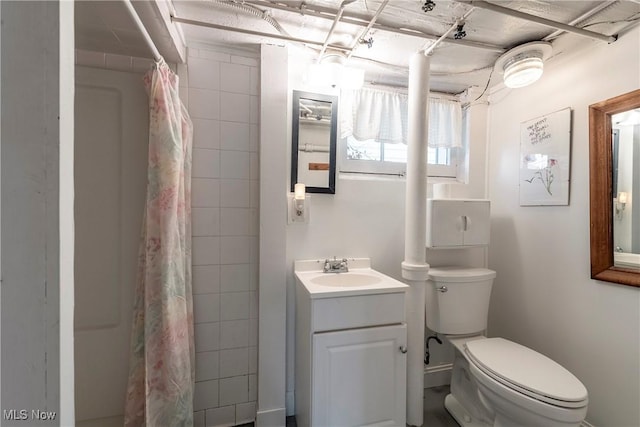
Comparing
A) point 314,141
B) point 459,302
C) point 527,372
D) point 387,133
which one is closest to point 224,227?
point 314,141

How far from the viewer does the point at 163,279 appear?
1.09 meters

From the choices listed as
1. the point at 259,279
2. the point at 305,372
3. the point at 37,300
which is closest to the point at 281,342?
the point at 305,372

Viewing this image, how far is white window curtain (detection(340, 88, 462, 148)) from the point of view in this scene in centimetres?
164

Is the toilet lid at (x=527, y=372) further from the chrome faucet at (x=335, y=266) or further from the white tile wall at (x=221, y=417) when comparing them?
the white tile wall at (x=221, y=417)

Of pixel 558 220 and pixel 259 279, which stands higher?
pixel 558 220

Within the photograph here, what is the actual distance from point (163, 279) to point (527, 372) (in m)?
1.62

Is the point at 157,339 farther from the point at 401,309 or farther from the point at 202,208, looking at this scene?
the point at 401,309

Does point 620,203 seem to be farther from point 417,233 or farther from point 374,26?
point 374,26

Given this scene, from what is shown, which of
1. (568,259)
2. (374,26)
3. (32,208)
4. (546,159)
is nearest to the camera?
(32,208)

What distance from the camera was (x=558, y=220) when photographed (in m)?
1.48

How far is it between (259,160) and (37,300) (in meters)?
1.08

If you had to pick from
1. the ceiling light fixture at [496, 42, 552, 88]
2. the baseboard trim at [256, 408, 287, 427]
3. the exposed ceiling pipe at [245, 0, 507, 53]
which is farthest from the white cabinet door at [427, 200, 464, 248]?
the baseboard trim at [256, 408, 287, 427]

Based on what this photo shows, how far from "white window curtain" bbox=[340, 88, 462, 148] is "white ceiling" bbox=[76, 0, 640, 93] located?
223mm

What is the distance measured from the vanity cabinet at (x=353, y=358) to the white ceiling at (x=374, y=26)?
126 centimetres
